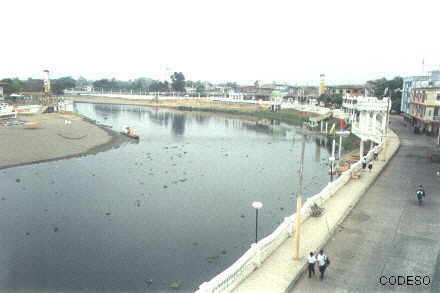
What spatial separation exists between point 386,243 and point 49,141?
4400cm

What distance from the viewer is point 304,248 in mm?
14938

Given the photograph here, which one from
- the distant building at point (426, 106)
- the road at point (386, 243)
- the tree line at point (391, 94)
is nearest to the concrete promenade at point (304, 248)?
the road at point (386, 243)

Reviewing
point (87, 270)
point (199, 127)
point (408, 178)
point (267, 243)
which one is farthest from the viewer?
point (199, 127)

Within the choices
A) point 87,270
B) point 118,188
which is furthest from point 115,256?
point 118,188

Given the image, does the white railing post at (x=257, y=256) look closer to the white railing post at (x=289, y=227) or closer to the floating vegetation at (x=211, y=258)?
the white railing post at (x=289, y=227)

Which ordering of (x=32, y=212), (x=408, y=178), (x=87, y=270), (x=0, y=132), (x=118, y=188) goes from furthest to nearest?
(x=0, y=132), (x=118, y=188), (x=408, y=178), (x=32, y=212), (x=87, y=270)

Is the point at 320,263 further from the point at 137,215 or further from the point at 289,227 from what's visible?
the point at 137,215

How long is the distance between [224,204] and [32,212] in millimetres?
13591

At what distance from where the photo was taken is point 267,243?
14.3m

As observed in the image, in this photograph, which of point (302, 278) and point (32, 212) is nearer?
point (302, 278)

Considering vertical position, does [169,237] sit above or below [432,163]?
below

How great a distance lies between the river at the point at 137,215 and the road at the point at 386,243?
587 cm

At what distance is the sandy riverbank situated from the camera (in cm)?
3988

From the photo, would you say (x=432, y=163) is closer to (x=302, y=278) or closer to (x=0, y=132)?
(x=302, y=278)
